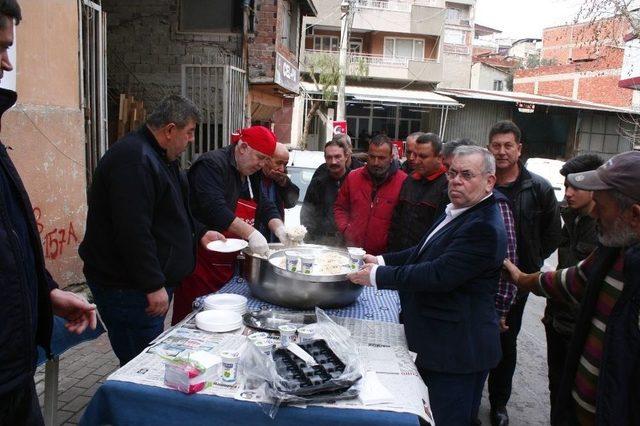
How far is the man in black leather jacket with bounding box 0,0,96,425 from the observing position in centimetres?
148

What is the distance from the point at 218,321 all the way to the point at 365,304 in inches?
39.4

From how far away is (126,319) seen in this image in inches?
104

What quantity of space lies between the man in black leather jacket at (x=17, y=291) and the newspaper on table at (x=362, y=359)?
1.14 feet

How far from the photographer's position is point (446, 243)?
8.24 feet

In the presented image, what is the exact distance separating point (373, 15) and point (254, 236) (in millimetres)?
26680

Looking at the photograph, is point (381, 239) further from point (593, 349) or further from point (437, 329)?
point (593, 349)

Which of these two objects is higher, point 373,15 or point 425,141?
point 373,15

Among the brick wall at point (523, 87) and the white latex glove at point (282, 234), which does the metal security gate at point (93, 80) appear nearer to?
the white latex glove at point (282, 234)

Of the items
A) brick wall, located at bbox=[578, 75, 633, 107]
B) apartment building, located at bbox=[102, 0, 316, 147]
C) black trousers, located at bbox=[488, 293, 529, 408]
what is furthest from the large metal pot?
brick wall, located at bbox=[578, 75, 633, 107]

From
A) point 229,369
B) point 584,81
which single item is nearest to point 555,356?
point 229,369

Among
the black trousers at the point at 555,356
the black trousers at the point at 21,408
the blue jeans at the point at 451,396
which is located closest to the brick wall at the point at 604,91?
the black trousers at the point at 555,356

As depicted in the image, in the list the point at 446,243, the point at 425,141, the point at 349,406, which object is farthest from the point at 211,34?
the point at 349,406

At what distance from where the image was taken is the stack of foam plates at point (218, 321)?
2.41m

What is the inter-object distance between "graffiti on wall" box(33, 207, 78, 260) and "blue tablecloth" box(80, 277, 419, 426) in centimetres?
340
